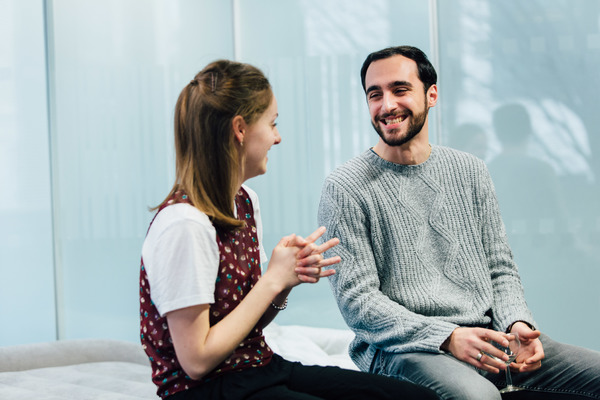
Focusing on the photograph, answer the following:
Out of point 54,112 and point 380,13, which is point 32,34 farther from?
point 380,13

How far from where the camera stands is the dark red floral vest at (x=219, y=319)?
4.03 feet

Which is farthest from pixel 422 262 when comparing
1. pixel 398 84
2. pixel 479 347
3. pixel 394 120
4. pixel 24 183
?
pixel 24 183

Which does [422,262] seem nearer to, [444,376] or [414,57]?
[444,376]

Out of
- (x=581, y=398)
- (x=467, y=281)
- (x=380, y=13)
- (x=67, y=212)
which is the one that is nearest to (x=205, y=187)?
(x=467, y=281)

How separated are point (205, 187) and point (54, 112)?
2381 millimetres

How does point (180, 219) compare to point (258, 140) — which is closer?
point (180, 219)

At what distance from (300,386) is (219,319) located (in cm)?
25

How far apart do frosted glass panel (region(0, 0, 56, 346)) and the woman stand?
2.14 meters

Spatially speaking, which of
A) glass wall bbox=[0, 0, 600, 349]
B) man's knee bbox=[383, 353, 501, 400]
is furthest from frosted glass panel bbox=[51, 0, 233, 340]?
man's knee bbox=[383, 353, 501, 400]

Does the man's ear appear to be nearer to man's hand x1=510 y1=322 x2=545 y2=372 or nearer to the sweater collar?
the sweater collar

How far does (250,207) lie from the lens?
1.50 meters

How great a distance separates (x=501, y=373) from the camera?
1656mm

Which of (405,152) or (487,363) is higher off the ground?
(405,152)

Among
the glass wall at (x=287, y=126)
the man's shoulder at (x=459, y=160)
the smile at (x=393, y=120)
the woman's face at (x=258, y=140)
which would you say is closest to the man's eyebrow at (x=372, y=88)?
the smile at (x=393, y=120)
